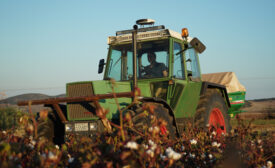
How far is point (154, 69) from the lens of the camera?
611 centimetres

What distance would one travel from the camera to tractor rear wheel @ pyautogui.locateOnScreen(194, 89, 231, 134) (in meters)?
6.12

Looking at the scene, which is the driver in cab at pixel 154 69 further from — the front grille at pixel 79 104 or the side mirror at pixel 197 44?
the front grille at pixel 79 104

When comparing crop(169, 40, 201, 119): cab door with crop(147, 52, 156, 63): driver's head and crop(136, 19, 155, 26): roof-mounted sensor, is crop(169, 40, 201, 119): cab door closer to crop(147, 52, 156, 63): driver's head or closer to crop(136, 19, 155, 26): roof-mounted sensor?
crop(147, 52, 156, 63): driver's head

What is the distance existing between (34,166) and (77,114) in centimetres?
312

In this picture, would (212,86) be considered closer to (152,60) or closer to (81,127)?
(152,60)

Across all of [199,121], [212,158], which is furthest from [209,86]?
[212,158]

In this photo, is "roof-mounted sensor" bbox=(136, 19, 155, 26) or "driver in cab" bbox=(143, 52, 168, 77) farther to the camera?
"roof-mounted sensor" bbox=(136, 19, 155, 26)

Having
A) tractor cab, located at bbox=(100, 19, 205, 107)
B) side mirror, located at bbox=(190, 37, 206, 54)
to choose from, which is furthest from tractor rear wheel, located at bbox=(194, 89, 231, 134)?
side mirror, located at bbox=(190, 37, 206, 54)

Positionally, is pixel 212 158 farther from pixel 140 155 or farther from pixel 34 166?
pixel 34 166

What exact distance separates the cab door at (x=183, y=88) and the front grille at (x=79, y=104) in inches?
63.2

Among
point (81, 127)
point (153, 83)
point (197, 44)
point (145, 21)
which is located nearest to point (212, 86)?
point (153, 83)

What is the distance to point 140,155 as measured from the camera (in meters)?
1.95

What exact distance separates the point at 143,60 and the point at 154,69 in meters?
0.29

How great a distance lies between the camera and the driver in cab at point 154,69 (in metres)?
6.07
